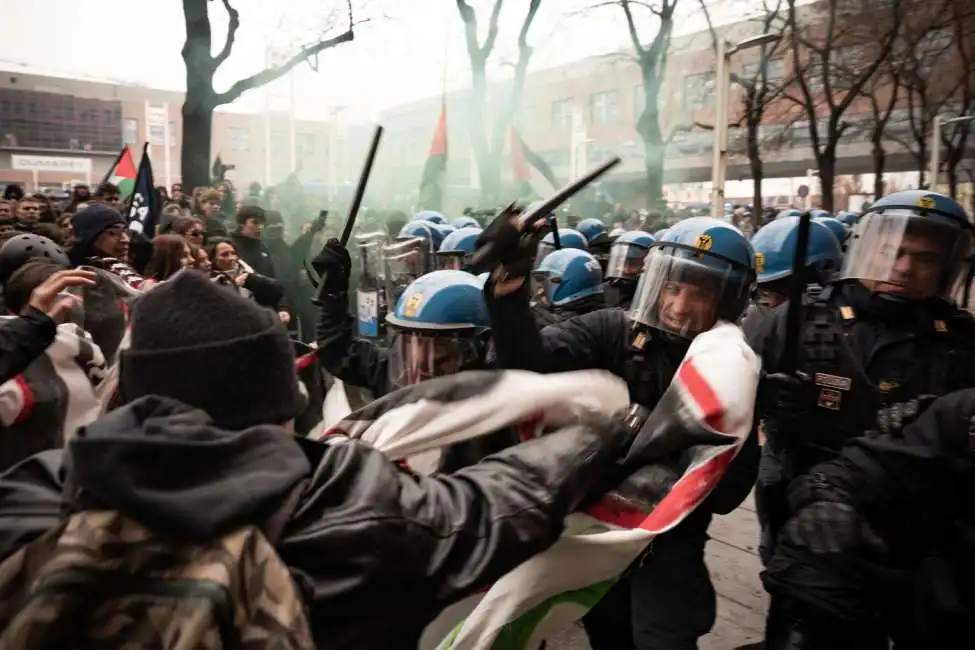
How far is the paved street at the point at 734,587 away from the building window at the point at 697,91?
19.2 meters

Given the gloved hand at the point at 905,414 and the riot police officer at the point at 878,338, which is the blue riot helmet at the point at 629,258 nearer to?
the riot police officer at the point at 878,338

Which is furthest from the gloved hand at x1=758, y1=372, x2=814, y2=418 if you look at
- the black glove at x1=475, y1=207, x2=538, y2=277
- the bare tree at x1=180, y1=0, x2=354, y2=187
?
the bare tree at x1=180, y1=0, x2=354, y2=187

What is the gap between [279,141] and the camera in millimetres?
29625

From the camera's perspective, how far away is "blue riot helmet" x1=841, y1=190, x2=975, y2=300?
2.54 metres

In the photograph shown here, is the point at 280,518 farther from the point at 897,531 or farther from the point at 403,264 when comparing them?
the point at 403,264

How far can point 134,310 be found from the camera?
1324 mm

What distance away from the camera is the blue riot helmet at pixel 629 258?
17.4 feet

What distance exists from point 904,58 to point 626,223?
22.1ft

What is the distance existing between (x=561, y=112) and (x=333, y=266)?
26.5 meters

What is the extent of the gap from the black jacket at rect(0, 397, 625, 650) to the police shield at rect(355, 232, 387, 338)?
340 cm

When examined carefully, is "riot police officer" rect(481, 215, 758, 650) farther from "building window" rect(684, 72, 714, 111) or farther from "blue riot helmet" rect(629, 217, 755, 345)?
"building window" rect(684, 72, 714, 111)

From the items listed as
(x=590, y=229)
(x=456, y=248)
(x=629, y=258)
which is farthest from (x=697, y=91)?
(x=629, y=258)

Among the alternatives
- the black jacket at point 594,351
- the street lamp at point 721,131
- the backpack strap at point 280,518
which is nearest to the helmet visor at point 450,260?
the black jacket at point 594,351

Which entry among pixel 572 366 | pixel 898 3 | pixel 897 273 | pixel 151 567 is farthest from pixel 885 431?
pixel 898 3
